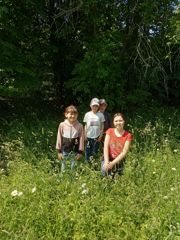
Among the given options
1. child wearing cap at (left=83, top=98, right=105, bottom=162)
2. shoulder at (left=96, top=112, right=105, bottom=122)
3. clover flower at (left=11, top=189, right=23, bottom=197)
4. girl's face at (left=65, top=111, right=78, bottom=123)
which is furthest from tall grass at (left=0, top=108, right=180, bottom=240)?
shoulder at (left=96, top=112, right=105, bottom=122)

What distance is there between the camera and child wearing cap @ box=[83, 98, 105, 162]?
909 centimetres

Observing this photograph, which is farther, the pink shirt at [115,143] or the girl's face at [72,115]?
the girl's face at [72,115]

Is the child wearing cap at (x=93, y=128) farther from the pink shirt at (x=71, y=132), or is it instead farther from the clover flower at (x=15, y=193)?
the clover flower at (x=15, y=193)

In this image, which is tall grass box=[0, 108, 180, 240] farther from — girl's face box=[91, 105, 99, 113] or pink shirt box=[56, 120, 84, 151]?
girl's face box=[91, 105, 99, 113]

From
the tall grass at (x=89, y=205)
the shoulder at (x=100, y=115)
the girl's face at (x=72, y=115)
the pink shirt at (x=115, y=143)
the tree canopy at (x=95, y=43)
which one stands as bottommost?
the tall grass at (x=89, y=205)

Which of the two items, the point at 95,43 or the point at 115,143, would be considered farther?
the point at 95,43

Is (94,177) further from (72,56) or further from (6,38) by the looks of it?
(72,56)

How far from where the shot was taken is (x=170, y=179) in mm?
7230

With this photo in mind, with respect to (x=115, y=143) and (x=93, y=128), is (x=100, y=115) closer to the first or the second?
(x=93, y=128)

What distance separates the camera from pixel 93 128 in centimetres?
914

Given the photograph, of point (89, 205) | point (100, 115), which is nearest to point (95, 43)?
point (100, 115)

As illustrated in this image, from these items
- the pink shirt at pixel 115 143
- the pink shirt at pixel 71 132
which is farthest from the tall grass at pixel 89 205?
the pink shirt at pixel 71 132

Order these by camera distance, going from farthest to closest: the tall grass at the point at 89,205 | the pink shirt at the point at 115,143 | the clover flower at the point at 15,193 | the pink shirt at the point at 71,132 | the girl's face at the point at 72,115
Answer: the pink shirt at the point at 71,132 → the girl's face at the point at 72,115 → the pink shirt at the point at 115,143 → the clover flower at the point at 15,193 → the tall grass at the point at 89,205

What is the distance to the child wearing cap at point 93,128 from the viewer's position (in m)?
9.09
